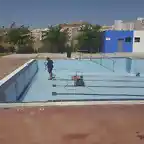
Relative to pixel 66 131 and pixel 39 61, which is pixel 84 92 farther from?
pixel 39 61

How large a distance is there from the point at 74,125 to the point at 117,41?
113 ft

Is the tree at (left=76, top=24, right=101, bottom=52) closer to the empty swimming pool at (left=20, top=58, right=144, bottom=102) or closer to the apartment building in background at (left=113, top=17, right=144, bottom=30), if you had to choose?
the apartment building in background at (left=113, top=17, right=144, bottom=30)

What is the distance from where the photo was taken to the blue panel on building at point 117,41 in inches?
1556

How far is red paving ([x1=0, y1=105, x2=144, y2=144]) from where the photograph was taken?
542cm

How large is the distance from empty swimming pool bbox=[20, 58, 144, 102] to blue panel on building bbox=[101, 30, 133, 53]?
16.5 m

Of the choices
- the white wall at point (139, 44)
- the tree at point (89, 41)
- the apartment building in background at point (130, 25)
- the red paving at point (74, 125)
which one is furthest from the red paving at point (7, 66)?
the apartment building in background at point (130, 25)

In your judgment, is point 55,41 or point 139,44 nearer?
point 55,41

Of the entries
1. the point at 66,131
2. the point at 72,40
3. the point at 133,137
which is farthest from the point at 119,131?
the point at 72,40

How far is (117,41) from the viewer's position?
131 ft

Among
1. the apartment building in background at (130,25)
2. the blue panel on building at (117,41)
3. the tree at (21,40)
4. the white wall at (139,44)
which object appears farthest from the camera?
the apartment building in background at (130,25)

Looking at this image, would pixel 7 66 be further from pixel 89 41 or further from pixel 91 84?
pixel 89 41

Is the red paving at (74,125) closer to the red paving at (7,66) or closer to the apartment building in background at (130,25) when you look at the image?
the red paving at (7,66)

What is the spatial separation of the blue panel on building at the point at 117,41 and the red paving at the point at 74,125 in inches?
1296

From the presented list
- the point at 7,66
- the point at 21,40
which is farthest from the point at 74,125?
the point at 21,40
